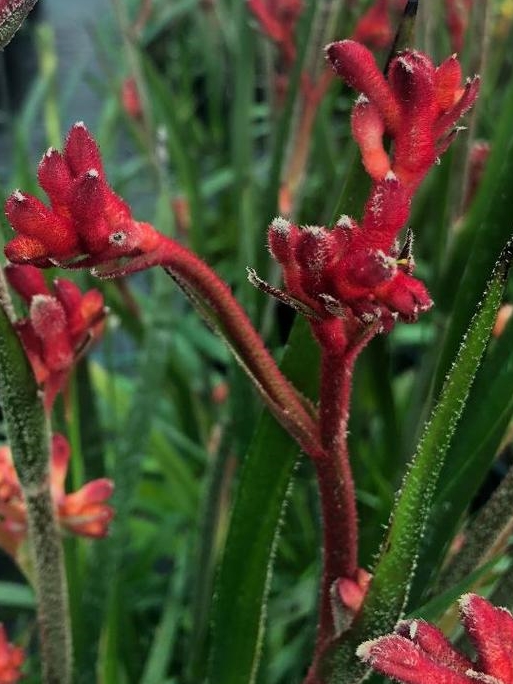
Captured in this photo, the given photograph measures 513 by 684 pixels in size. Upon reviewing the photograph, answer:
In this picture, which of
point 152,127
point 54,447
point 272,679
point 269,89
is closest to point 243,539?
point 54,447

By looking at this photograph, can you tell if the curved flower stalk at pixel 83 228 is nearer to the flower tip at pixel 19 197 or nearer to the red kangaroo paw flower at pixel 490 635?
the flower tip at pixel 19 197

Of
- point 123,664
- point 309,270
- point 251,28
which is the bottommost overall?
point 123,664

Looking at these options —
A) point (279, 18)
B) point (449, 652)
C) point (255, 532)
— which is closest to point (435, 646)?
point (449, 652)

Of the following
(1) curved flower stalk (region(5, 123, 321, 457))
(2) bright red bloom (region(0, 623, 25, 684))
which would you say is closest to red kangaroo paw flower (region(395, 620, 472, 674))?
(1) curved flower stalk (region(5, 123, 321, 457))

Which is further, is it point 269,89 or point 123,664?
point 269,89

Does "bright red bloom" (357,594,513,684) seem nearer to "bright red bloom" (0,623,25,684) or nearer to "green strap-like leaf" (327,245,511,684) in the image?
"green strap-like leaf" (327,245,511,684)

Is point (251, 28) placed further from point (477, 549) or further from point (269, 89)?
point (477, 549)
